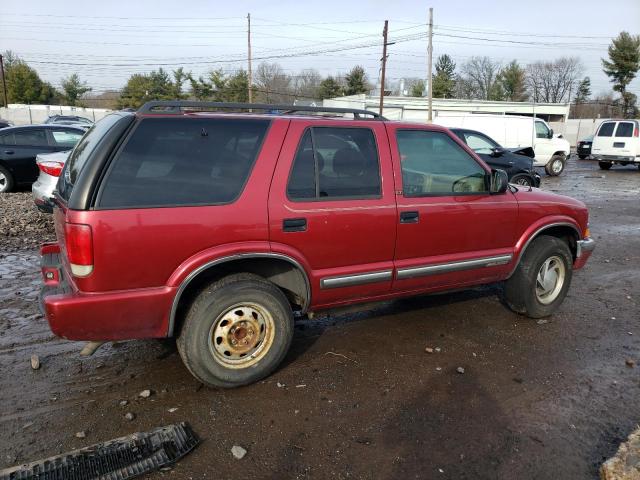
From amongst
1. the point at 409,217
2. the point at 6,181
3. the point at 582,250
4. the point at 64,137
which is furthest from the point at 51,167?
the point at 582,250

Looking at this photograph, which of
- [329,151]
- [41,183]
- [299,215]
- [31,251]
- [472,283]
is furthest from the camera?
[41,183]

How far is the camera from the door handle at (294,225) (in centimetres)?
336

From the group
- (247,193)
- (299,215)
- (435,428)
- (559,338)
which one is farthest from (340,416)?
(559,338)

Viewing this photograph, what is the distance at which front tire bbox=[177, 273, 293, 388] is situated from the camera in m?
3.24

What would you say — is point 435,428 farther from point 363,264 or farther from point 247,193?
point 247,193

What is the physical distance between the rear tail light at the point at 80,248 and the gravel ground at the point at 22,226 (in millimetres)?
4969

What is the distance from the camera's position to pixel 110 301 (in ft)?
9.69

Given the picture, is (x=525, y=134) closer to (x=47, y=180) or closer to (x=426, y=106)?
(x=47, y=180)

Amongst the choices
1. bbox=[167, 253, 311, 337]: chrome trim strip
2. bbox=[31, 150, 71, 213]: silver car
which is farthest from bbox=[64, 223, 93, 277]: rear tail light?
bbox=[31, 150, 71, 213]: silver car

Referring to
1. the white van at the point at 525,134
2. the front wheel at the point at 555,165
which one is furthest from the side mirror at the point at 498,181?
the front wheel at the point at 555,165

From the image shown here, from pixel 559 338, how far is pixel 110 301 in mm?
3745

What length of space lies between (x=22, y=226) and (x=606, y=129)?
21922 mm

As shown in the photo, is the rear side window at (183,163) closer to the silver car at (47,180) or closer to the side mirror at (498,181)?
the side mirror at (498,181)

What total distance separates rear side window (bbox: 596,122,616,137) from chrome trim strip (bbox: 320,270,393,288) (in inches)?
835
